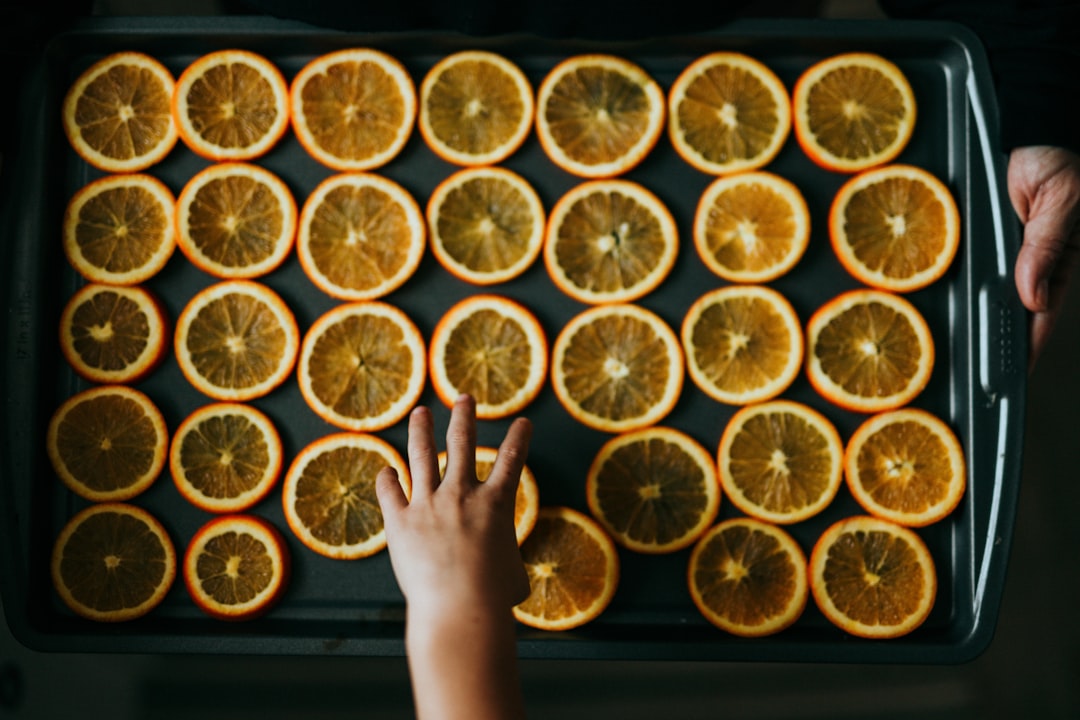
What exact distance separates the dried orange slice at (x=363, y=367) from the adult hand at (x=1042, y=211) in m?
1.08

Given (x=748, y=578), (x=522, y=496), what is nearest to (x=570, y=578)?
(x=522, y=496)

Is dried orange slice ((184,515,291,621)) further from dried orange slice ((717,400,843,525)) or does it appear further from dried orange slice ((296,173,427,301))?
dried orange slice ((717,400,843,525))

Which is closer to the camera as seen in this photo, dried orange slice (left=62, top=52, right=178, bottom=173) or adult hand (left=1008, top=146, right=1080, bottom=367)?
adult hand (left=1008, top=146, right=1080, bottom=367)

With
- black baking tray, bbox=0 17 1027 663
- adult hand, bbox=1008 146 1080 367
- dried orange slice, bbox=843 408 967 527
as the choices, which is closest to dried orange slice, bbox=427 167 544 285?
black baking tray, bbox=0 17 1027 663

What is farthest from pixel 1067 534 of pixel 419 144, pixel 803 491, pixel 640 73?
pixel 419 144

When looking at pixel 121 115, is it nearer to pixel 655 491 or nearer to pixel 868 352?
pixel 655 491

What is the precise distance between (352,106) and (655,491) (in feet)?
2.95

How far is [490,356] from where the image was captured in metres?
1.43

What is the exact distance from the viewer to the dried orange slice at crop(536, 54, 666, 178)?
4.81 ft

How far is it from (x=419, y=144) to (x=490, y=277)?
0.98 ft

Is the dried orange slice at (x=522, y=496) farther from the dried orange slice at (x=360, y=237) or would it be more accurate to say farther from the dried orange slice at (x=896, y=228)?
the dried orange slice at (x=896, y=228)

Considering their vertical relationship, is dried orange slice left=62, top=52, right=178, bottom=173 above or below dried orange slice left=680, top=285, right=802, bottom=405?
above

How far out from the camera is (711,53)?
4.96 feet

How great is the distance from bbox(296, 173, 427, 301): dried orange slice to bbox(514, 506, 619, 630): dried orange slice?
55cm
